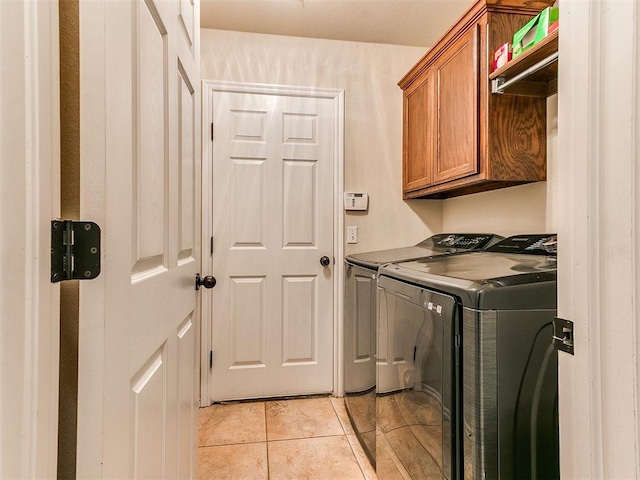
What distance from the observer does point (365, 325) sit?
1932 mm

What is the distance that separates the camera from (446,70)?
1.94 metres

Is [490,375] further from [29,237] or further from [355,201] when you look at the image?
[355,201]

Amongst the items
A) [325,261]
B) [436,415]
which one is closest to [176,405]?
[436,415]

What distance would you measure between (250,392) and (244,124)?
6.07 ft

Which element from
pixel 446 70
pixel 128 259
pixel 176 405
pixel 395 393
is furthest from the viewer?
pixel 446 70

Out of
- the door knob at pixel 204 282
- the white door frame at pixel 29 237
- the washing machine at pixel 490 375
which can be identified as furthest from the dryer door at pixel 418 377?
the white door frame at pixel 29 237

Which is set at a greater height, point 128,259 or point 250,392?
point 128,259

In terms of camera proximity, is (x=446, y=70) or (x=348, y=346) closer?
(x=446, y=70)

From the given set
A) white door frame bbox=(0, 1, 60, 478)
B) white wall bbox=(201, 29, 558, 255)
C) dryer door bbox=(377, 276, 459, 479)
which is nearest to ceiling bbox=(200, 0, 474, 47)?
white wall bbox=(201, 29, 558, 255)

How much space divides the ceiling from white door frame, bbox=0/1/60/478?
6.41 feet

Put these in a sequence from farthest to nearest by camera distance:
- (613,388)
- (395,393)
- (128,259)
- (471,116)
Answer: (471,116), (395,393), (128,259), (613,388)

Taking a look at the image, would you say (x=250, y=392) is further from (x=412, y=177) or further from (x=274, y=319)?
(x=412, y=177)

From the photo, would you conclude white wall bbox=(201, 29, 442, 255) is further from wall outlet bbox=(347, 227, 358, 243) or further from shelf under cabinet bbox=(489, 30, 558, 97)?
shelf under cabinet bbox=(489, 30, 558, 97)

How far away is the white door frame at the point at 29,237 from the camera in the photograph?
41cm
